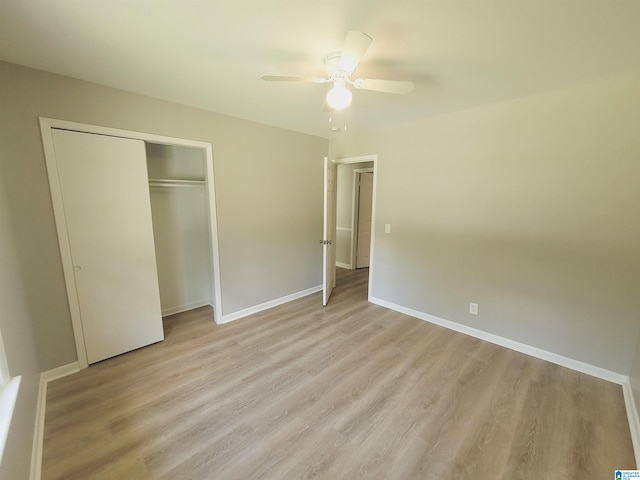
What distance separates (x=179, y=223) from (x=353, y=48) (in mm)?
2820

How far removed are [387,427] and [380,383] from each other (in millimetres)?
413

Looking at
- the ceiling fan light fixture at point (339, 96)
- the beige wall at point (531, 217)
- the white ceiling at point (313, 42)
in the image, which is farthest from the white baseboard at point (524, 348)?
the ceiling fan light fixture at point (339, 96)

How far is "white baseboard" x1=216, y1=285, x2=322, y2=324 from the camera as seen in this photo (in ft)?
10.3

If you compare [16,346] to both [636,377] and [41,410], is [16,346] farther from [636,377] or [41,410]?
[636,377]

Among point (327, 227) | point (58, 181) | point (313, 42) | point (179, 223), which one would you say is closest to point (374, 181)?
point (327, 227)

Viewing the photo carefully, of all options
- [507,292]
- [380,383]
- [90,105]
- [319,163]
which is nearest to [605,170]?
[507,292]

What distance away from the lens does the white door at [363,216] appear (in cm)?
526

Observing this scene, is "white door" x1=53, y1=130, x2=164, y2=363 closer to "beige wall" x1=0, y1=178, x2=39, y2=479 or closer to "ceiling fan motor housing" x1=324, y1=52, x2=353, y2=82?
"beige wall" x1=0, y1=178, x2=39, y2=479

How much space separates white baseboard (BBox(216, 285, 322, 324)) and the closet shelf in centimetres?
158

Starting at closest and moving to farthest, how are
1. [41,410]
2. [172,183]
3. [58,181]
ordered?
[41,410]
[58,181]
[172,183]

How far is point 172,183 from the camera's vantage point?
9.98 ft

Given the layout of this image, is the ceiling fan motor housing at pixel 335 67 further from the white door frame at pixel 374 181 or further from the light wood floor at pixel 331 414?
the light wood floor at pixel 331 414

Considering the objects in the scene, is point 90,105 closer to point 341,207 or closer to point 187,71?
point 187,71

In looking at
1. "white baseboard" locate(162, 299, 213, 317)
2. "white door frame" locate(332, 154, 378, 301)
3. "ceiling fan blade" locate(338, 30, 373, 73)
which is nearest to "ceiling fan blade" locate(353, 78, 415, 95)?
"ceiling fan blade" locate(338, 30, 373, 73)
